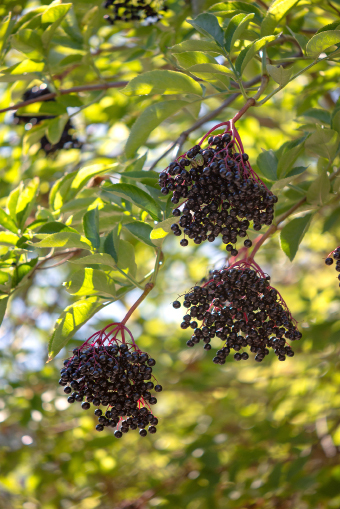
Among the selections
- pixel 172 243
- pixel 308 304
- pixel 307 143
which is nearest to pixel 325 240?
pixel 308 304

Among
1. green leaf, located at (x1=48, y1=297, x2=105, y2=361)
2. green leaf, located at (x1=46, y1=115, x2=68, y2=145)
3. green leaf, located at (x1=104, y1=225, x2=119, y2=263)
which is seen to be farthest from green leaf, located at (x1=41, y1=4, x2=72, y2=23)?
green leaf, located at (x1=48, y1=297, x2=105, y2=361)

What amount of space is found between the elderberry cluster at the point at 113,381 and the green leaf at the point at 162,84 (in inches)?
31.5

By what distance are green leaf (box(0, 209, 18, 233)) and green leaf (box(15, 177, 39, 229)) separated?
0.12 ft

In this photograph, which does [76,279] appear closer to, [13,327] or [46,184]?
[46,184]

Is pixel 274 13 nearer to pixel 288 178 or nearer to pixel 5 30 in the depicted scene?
pixel 288 178

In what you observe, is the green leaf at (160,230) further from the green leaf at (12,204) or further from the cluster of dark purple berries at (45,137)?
the cluster of dark purple berries at (45,137)

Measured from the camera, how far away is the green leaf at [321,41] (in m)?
1.21

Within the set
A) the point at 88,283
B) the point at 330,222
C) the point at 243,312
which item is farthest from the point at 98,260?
the point at 330,222

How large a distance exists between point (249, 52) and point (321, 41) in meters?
0.22

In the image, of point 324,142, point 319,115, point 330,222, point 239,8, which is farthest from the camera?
point 330,222

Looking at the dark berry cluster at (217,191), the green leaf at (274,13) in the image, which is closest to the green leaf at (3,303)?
the dark berry cluster at (217,191)

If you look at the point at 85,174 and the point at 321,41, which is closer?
the point at 321,41

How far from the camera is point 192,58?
4.20ft

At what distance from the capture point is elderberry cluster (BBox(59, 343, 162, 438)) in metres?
1.30
